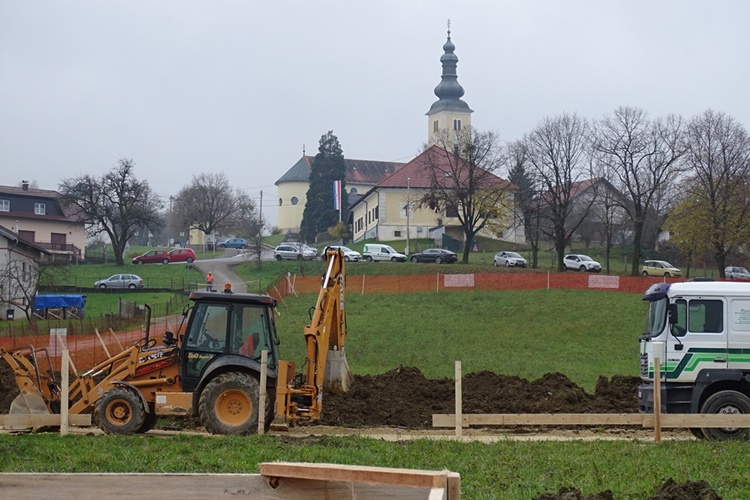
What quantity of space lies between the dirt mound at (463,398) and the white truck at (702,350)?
3076 millimetres

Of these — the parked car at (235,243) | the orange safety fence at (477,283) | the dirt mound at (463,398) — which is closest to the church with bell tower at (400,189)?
the parked car at (235,243)

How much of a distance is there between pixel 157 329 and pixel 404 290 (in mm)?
17394

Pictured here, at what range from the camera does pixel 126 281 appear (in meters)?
62.6

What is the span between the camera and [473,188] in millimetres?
71750

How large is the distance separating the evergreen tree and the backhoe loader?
8669cm

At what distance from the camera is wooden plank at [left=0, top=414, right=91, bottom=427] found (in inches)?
658

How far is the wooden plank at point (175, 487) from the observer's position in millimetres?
4586

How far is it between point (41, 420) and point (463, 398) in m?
9.43

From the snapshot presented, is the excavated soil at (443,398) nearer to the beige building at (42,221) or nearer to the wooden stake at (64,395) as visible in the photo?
the wooden stake at (64,395)

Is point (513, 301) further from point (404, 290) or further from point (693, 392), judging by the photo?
point (693, 392)

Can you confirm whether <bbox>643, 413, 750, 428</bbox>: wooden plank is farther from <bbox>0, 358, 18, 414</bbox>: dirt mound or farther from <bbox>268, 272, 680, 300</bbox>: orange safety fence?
<bbox>268, 272, 680, 300</bbox>: orange safety fence

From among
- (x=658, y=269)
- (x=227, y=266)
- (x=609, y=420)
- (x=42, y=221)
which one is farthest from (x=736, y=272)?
(x=42, y=221)

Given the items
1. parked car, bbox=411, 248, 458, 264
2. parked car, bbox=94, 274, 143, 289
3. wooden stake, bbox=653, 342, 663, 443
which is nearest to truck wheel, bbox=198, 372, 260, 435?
wooden stake, bbox=653, 342, 663, 443

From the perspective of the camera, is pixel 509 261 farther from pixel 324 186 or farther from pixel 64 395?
pixel 64 395
